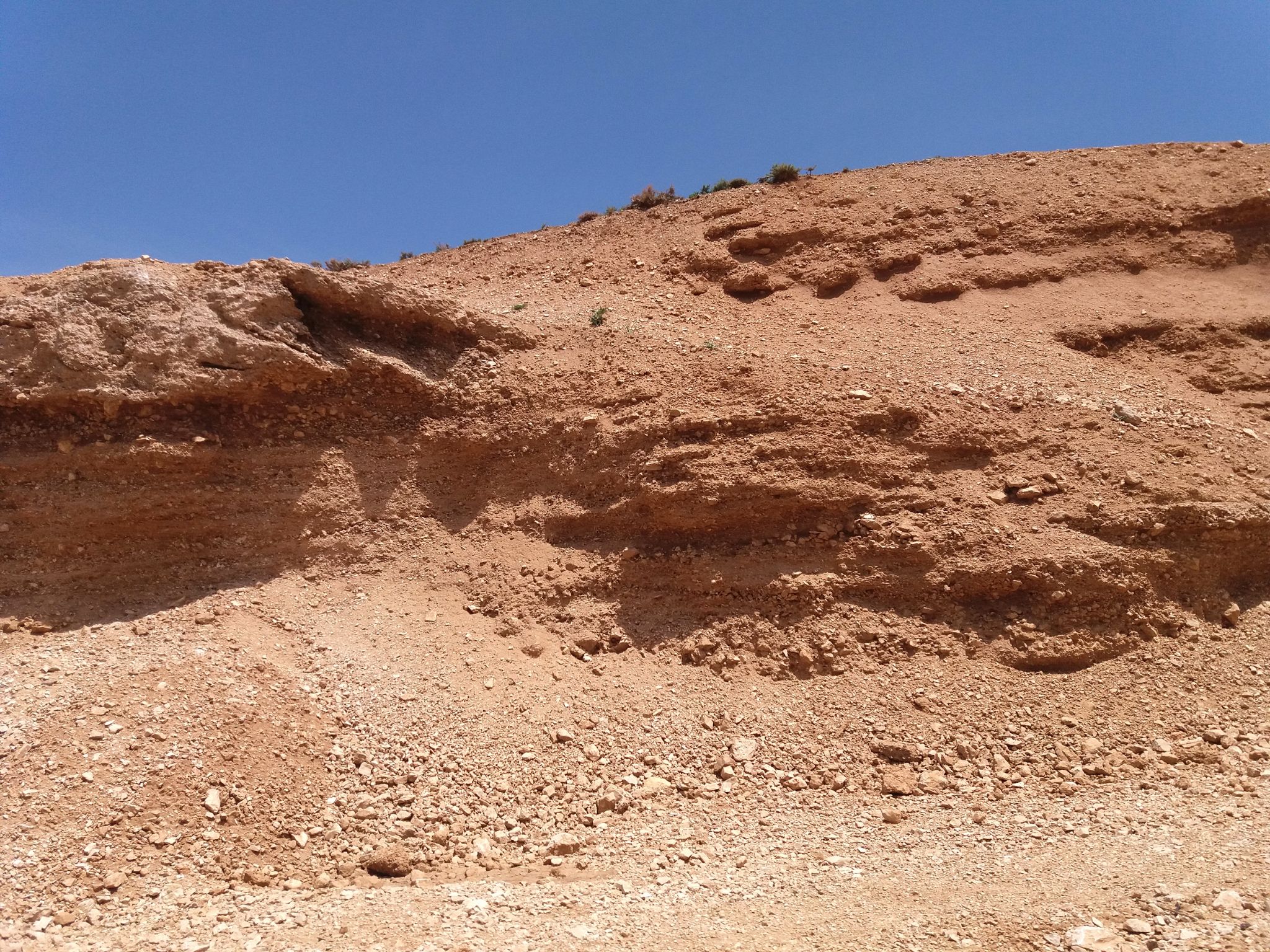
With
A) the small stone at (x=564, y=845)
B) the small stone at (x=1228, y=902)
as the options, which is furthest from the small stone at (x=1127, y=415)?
the small stone at (x=564, y=845)

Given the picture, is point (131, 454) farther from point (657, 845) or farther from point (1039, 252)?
point (1039, 252)

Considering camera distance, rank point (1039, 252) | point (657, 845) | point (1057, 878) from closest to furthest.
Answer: point (1057, 878)
point (657, 845)
point (1039, 252)

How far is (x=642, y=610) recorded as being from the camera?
21.5ft

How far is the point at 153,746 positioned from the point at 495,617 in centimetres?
257

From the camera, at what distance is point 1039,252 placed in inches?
378

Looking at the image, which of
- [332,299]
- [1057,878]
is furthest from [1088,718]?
[332,299]

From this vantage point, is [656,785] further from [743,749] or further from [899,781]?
[899,781]

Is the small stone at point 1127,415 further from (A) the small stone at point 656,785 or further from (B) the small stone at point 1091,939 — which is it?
(A) the small stone at point 656,785

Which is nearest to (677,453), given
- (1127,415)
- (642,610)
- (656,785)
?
(642,610)

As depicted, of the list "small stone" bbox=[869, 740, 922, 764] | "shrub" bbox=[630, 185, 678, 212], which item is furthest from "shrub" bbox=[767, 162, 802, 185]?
"small stone" bbox=[869, 740, 922, 764]

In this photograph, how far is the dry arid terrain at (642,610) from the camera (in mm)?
4410

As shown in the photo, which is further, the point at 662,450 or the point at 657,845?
the point at 662,450

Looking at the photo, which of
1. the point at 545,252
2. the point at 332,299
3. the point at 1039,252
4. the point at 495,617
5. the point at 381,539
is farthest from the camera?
the point at 545,252

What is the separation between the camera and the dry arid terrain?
4410mm
